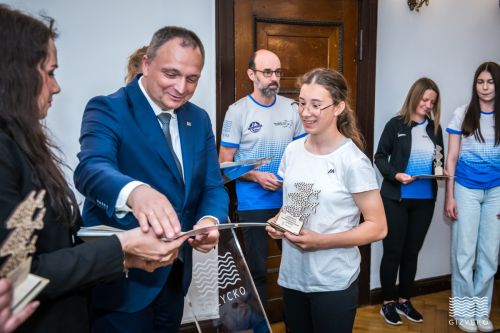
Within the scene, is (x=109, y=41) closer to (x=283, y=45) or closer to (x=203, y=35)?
(x=203, y=35)

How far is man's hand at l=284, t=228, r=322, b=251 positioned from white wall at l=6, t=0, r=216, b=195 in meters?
1.39

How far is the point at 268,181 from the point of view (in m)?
2.48

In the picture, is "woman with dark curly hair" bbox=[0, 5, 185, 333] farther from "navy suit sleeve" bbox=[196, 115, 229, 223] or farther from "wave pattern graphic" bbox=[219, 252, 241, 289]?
"wave pattern graphic" bbox=[219, 252, 241, 289]

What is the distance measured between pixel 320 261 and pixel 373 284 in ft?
6.57

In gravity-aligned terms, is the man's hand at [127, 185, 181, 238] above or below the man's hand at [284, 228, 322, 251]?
above

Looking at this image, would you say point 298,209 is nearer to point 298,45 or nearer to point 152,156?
point 152,156

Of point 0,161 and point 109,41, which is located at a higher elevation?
point 109,41

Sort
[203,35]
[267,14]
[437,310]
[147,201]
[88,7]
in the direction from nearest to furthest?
[147,201], [88,7], [203,35], [267,14], [437,310]

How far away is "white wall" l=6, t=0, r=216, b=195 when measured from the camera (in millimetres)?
2215

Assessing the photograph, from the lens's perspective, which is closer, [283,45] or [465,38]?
[283,45]

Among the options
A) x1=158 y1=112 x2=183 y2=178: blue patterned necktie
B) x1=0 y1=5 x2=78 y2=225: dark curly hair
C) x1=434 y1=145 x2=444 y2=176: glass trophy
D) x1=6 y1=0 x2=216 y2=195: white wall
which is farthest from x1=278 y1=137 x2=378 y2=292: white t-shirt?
x1=434 y1=145 x2=444 y2=176: glass trophy

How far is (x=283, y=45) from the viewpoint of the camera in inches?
113

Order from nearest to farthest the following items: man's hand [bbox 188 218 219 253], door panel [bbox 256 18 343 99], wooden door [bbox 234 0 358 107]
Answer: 1. man's hand [bbox 188 218 219 253]
2. wooden door [bbox 234 0 358 107]
3. door panel [bbox 256 18 343 99]

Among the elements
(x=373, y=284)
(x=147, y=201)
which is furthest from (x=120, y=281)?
(x=373, y=284)
